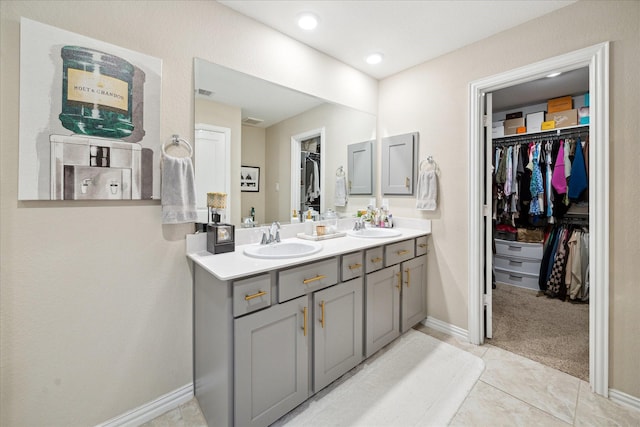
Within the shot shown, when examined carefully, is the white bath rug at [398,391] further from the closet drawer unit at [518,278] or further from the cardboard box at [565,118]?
the cardboard box at [565,118]

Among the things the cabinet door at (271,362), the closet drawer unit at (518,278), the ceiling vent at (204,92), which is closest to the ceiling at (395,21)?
the ceiling vent at (204,92)

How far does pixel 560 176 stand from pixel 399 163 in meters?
1.97

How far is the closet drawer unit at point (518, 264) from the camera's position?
11.1 feet

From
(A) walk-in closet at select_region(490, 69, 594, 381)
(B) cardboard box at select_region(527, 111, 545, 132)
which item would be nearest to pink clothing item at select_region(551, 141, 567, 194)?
(A) walk-in closet at select_region(490, 69, 594, 381)

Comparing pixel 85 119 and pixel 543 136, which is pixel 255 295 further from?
pixel 543 136

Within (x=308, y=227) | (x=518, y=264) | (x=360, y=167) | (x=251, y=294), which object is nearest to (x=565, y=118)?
(x=518, y=264)

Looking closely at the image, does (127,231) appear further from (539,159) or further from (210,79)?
(539,159)

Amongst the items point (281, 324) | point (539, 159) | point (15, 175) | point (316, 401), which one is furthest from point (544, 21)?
point (15, 175)

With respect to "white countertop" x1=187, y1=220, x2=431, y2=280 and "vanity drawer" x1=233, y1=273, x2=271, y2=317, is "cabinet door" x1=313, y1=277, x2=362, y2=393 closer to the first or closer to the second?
"white countertop" x1=187, y1=220, x2=431, y2=280

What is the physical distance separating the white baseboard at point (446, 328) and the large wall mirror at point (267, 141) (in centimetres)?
137

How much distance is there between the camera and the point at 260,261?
55.9 inches

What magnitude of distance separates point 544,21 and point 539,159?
6.16 feet

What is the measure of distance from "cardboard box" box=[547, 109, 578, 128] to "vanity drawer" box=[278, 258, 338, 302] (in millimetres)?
3369

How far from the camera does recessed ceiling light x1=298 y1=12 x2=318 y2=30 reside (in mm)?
1822
